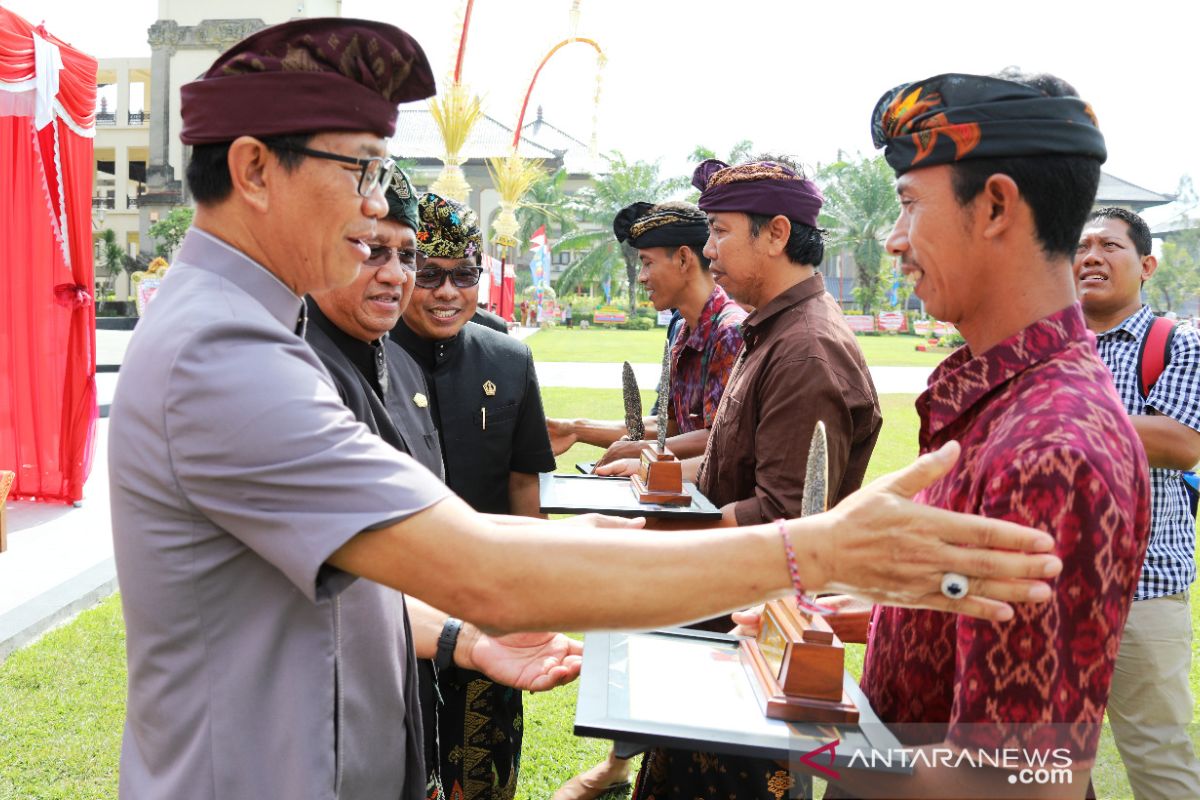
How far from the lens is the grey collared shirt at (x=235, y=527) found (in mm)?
1222

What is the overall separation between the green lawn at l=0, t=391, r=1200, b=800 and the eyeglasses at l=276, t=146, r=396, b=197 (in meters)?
2.97

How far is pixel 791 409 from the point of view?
9.70 ft

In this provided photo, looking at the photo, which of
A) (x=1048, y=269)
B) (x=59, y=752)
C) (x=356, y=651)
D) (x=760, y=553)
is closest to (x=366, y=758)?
(x=356, y=651)

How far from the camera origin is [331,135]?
4.82 feet

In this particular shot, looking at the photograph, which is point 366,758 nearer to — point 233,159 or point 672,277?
point 233,159

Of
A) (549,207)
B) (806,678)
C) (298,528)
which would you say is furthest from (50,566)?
(549,207)

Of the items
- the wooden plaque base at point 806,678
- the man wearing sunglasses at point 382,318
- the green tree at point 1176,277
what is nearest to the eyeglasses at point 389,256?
the man wearing sunglasses at point 382,318

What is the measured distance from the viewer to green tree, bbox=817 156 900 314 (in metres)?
47.4

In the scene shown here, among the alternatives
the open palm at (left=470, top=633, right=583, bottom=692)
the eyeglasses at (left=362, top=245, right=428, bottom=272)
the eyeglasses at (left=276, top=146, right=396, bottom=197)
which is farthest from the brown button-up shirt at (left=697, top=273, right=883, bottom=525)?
the eyeglasses at (left=276, top=146, right=396, bottom=197)

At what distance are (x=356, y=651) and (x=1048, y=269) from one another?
4.33 feet

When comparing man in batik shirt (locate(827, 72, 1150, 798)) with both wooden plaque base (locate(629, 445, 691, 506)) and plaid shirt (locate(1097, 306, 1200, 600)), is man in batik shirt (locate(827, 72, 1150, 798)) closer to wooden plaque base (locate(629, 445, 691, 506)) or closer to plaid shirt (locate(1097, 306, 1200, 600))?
wooden plaque base (locate(629, 445, 691, 506))

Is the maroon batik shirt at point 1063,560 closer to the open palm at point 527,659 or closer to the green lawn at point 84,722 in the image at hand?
the open palm at point 527,659

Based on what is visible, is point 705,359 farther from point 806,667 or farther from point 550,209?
point 550,209

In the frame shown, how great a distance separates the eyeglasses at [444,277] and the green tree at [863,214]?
150ft
